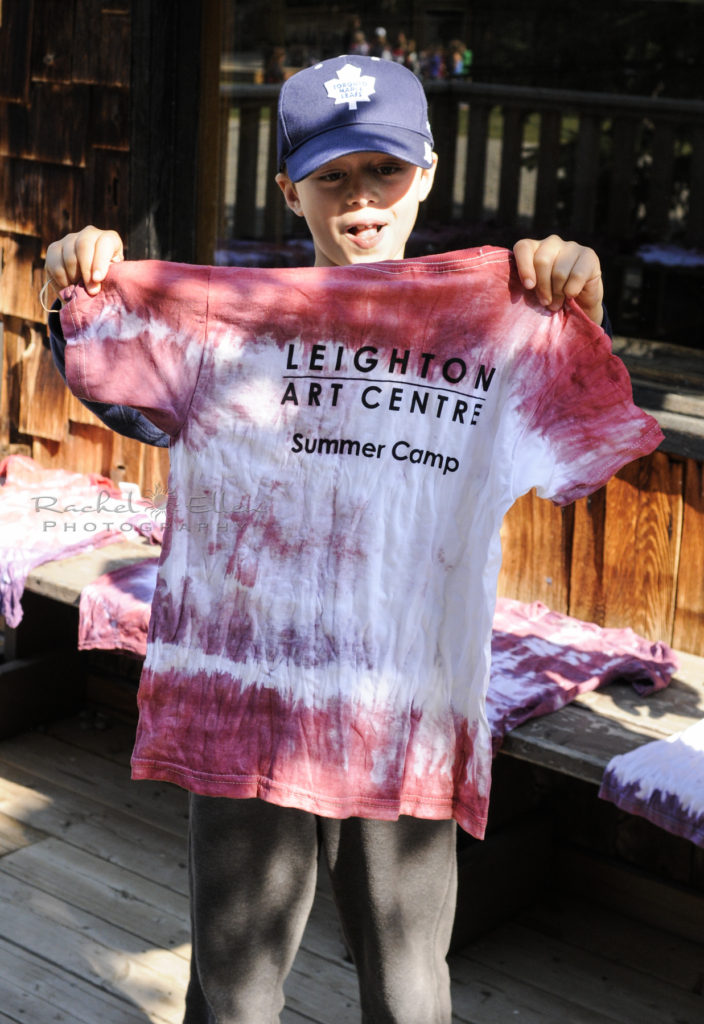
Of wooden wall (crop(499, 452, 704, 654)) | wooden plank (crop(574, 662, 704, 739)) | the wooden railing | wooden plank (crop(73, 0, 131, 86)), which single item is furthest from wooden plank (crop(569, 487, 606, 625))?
the wooden railing

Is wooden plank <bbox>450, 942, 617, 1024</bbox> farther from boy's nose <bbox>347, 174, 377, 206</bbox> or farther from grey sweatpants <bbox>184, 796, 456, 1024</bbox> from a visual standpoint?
boy's nose <bbox>347, 174, 377, 206</bbox>

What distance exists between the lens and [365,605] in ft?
5.59

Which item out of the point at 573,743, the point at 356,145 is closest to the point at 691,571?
the point at 573,743

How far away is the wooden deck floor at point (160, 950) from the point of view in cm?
266

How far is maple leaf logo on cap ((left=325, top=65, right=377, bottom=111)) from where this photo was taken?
5.83ft

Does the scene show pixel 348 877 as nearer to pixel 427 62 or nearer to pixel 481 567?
pixel 481 567

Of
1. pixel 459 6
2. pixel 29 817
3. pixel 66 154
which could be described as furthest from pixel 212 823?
pixel 459 6

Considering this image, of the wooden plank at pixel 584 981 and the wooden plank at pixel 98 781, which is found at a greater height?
the wooden plank at pixel 98 781

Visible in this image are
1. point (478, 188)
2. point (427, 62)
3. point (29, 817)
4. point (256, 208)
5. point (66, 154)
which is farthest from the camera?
point (478, 188)

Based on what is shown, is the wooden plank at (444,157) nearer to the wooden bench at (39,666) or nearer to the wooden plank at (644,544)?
the wooden bench at (39,666)

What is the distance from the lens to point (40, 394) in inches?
158

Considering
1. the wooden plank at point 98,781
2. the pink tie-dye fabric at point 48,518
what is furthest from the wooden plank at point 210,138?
the wooden plank at point 98,781

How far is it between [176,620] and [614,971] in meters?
1.66

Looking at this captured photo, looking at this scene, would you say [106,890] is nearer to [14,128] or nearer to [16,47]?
[14,128]
